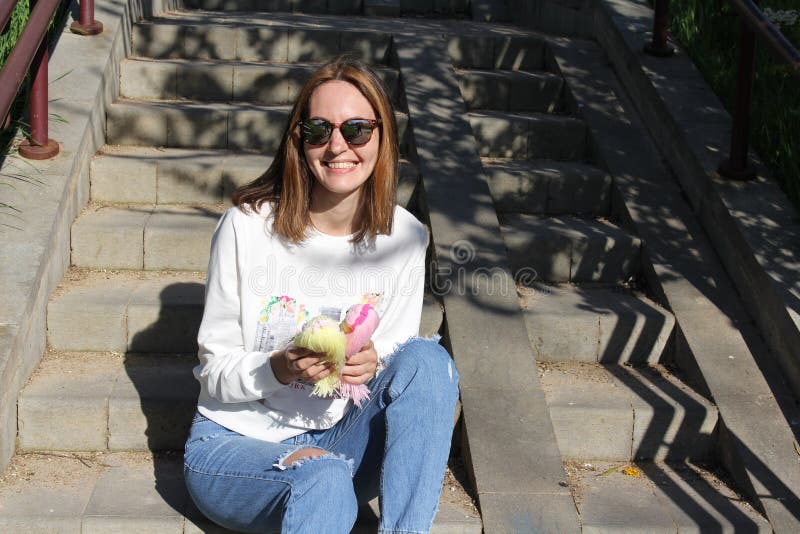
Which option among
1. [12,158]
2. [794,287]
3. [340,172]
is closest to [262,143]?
[12,158]

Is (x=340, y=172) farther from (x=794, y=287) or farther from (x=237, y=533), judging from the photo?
(x=794, y=287)

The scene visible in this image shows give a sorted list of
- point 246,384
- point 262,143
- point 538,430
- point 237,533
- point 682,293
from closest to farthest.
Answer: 1. point 246,384
2. point 237,533
3. point 538,430
4. point 682,293
5. point 262,143

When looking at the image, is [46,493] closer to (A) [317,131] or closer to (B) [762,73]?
(A) [317,131]

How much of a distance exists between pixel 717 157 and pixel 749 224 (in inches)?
20.7

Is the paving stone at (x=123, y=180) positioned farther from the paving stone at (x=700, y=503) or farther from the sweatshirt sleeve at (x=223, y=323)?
the paving stone at (x=700, y=503)

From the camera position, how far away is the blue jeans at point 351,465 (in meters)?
2.77

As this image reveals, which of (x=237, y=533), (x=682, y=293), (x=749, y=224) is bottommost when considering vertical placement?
(x=237, y=533)

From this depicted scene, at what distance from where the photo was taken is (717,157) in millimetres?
4816

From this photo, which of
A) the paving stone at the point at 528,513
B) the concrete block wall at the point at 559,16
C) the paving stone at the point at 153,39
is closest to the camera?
the paving stone at the point at 528,513

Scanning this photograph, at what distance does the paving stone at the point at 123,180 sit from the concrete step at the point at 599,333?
6.10ft

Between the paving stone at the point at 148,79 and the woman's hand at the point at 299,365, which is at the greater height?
the paving stone at the point at 148,79

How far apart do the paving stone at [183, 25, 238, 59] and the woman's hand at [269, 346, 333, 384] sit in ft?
11.5

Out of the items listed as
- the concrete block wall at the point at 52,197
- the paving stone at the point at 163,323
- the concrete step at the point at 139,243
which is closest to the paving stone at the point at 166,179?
the concrete block wall at the point at 52,197

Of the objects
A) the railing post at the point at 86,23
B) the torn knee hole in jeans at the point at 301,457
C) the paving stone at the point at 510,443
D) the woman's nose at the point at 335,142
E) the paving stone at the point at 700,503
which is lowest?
the paving stone at the point at 700,503
